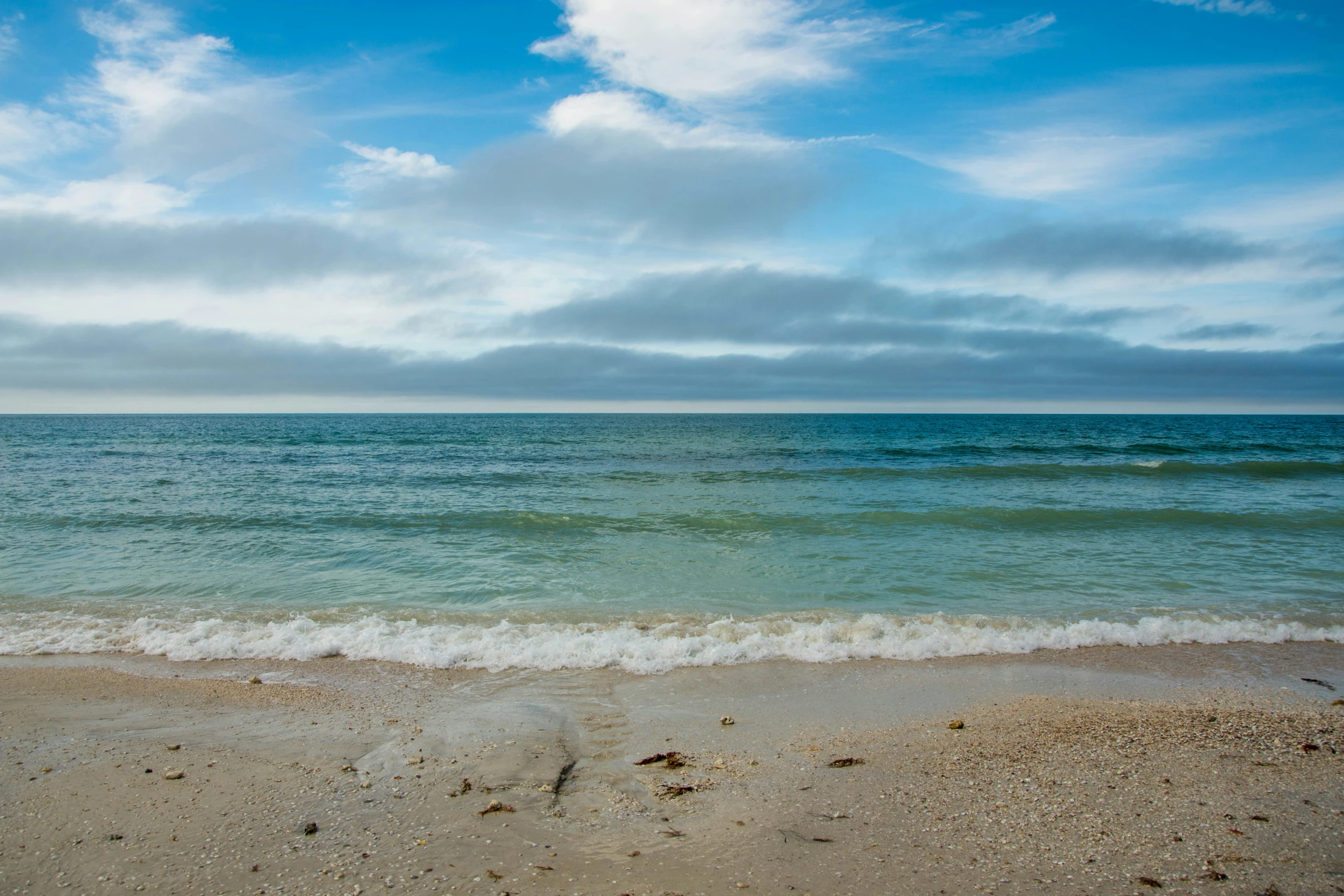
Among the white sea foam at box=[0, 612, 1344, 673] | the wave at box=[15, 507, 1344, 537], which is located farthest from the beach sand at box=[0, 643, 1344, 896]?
the wave at box=[15, 507, 1344, 537]

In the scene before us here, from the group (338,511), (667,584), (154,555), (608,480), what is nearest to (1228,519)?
(667,584)

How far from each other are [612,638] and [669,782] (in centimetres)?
340

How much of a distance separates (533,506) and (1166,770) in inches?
679

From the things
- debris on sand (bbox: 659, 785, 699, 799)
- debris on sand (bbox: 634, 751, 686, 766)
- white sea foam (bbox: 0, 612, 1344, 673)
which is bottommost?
white sea foam (bbox: 0, 612, 1344, 673)

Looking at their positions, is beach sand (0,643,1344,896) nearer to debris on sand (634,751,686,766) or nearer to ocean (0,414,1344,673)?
debris on sand (634,751,686,766)

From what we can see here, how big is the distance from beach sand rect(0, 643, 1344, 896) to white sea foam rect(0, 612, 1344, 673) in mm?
382

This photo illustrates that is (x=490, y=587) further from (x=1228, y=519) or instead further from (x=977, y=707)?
(x=1228, y=519)

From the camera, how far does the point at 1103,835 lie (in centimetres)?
402

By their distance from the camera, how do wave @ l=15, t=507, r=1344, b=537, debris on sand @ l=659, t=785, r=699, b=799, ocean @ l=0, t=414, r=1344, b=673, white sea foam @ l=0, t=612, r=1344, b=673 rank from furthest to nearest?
wave @ l=15, t=507, r=1344, b=537, ocean @ l=0, t=414, r=1344, b=673, white sea foam @ l=0, t=612, r=1344, b=673, debris on sand @ l=659, t=785, r=699, b=799

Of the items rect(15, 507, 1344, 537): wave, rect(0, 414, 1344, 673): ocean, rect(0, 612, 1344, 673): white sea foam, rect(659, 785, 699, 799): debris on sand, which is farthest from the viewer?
rect(15, 507, 1344, 537): wave

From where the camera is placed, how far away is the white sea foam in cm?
766

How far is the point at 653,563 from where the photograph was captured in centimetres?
1273

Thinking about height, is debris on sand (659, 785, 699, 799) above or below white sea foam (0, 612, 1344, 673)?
above

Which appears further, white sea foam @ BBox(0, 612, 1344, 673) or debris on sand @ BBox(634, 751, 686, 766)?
white sea foam @ BBox(0, 612, 1344, 673)
